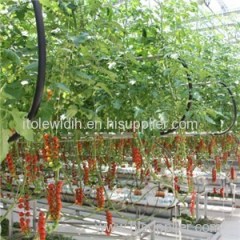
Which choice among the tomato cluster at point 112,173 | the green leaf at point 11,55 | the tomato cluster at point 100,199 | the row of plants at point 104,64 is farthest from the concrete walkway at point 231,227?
the green leaf at point 11,55

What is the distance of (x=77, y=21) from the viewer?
1388 millimetres

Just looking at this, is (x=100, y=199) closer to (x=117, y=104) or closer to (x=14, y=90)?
(x=117, y=104)

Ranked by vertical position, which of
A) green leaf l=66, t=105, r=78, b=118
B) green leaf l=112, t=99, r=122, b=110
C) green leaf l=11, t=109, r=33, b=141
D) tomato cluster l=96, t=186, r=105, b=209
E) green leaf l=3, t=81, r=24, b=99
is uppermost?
green leaf l=112, t=99, r=122, b=110

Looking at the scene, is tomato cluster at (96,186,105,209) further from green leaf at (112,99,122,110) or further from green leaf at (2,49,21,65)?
green leaf at (2,49,21,65)

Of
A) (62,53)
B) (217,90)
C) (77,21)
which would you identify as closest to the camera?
(62,53)

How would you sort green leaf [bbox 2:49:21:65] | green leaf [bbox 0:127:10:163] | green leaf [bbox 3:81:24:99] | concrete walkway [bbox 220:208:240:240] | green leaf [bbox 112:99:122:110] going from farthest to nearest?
concrete walkway [bbox 220:208:240:240], green leaf [bbox 112:99:122:110], green leaf [bbox 2:49:21:65], green leaf [bbox 3:81:24:99], green leaf [bbox 0:127:10:163]

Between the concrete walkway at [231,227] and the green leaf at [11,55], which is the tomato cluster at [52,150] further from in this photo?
the concrete walkway at [231,227]

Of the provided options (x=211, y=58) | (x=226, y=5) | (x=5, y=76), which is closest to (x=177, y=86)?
(x=5, y=76)

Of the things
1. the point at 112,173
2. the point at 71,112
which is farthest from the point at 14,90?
the point at 112,173

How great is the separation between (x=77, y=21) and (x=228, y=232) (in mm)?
5643

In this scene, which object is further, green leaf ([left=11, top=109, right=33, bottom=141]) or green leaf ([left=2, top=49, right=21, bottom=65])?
green leaf ([left=2, top=49, right=21, bottom=65])

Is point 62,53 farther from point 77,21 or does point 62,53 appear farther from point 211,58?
point 211,58

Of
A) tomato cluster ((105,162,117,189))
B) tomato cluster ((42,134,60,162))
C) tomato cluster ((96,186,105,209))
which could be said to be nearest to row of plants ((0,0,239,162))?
tomato cluster ((42,134,60,162))

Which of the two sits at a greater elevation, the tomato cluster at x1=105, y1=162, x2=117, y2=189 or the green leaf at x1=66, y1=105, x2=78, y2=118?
the green leaf at x1=66, y1=105, x2=78, y2=118
